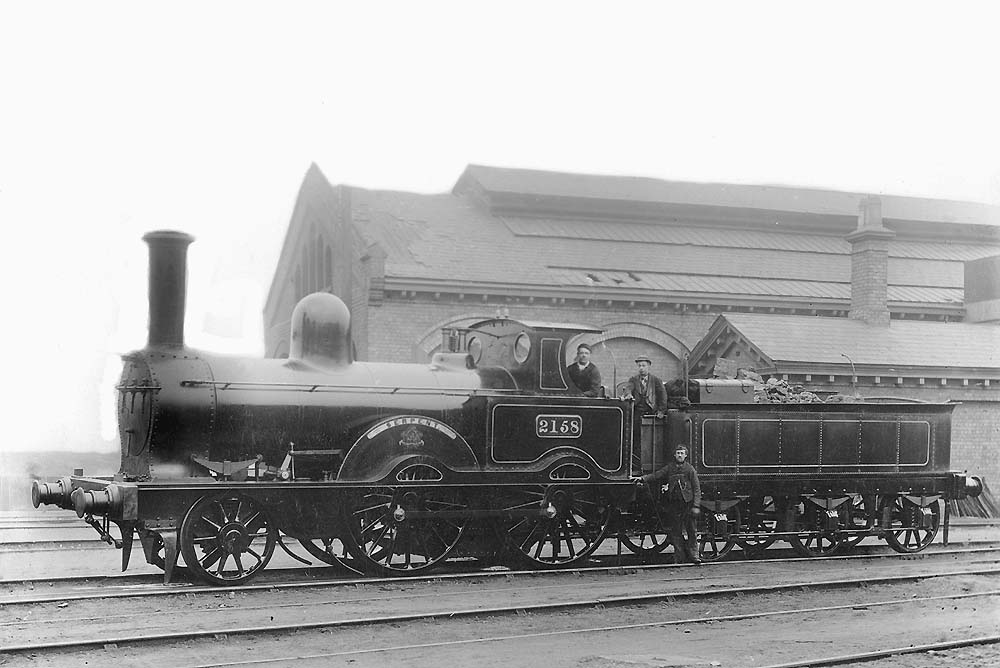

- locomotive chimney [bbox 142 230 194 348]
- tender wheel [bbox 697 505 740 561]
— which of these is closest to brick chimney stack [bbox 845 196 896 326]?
tender wheel [bbox 697 505 740 561]

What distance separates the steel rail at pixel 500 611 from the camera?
7232 mm

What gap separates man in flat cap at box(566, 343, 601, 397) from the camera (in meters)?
12.0

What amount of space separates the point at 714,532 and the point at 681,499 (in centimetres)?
89

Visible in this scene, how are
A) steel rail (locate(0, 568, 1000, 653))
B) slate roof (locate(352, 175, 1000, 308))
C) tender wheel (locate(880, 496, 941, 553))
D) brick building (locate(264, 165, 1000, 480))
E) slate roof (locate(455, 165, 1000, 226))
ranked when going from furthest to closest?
slate roof (locate(455, 165, 1000, 226)) < slate roof (locate(352, 175, 1000, 308)) < brick building (locate(264, 165, 1000, 480)) < tender wheel (locate(880, 496, 941, 553)) < steel rail (locate(0, 568, 1000, 653))

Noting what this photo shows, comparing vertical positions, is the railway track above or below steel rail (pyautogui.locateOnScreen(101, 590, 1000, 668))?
below

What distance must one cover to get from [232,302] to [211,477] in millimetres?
7940

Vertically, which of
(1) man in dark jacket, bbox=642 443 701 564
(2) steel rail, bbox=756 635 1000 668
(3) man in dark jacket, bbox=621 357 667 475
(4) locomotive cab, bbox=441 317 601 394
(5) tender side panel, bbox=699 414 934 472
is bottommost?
(2) steel rail, bbox=756 635 1000 668

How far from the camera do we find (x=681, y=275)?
908 inches

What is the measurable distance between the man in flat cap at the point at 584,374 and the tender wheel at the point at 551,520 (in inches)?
43.0

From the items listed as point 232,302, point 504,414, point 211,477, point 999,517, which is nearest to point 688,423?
point 504,414

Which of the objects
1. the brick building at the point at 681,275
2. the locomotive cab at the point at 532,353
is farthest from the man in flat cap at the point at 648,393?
the brick building at the point at 681,275

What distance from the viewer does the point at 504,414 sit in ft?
37.6

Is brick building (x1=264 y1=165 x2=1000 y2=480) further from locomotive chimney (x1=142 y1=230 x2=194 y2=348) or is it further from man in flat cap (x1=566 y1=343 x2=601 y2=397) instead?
locomotive chimney (x1=142 y1=230 x2=194 y2=348)

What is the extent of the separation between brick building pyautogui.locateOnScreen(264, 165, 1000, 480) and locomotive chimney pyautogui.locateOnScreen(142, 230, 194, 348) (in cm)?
808
